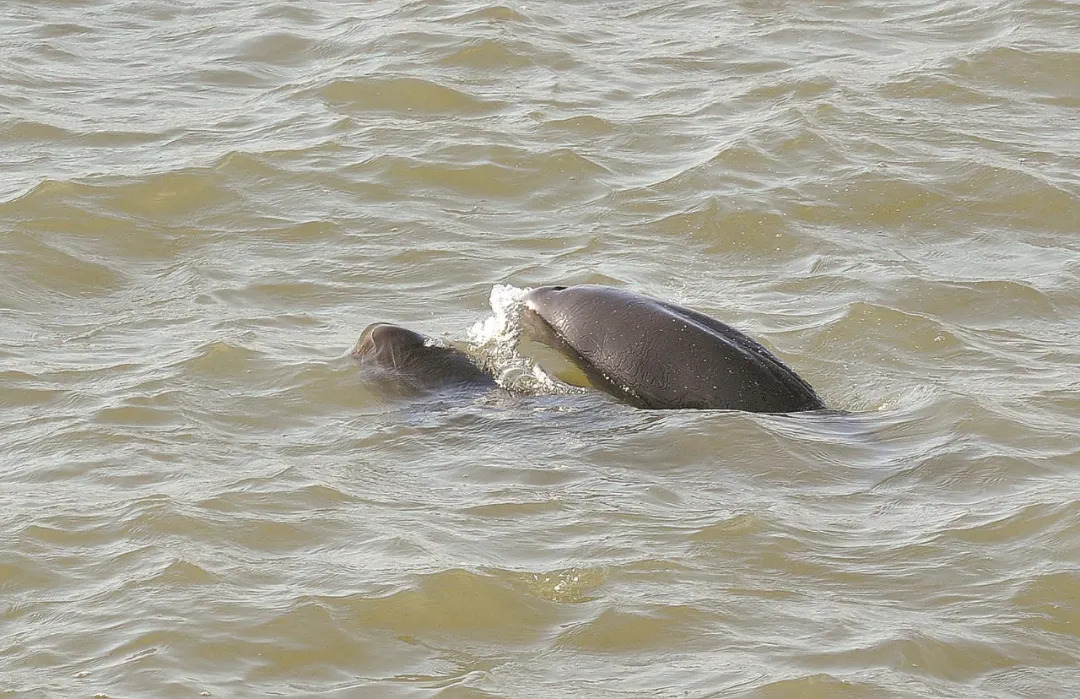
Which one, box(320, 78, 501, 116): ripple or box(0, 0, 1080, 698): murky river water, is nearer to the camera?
box(0, 0, 1080, 698): murky river water

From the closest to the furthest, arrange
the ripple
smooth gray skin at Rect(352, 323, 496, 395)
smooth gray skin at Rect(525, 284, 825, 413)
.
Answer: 1. smooth gray skin at Rect(525, 284, 825, 413)
2. smooth gray skin at Rect(352, 323, 496, 395)
3. the ripple

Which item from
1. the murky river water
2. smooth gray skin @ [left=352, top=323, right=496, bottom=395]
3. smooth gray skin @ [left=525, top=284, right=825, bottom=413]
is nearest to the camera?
the murky river water

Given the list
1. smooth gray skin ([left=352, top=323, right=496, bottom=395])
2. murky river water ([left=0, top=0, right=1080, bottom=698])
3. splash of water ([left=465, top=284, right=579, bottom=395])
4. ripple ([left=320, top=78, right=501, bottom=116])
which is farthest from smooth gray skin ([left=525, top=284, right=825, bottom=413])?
ripple ([left=320, top=78, right=501, bottom=116])

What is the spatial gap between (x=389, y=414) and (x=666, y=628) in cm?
189

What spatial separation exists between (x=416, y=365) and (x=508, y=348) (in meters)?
0.46

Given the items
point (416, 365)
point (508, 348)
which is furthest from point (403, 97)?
point (416, 365)

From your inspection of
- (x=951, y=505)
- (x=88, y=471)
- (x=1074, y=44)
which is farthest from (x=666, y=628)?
(x=1074, y=44)

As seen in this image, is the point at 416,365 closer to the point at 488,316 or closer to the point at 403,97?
the point at 488,316

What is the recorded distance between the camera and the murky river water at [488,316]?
5.13 metres

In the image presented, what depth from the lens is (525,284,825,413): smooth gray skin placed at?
6.25 metres

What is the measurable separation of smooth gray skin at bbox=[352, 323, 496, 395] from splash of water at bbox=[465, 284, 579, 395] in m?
0.11

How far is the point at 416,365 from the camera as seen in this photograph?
22.0 feet

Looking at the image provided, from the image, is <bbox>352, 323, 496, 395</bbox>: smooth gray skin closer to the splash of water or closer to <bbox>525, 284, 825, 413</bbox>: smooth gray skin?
the splash of water

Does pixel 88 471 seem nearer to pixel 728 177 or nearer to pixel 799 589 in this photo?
pixel 799 589
